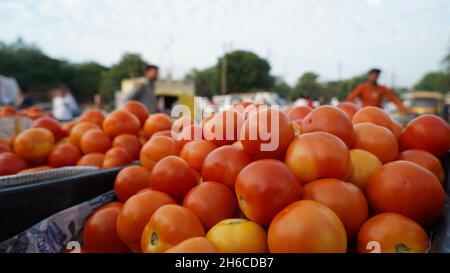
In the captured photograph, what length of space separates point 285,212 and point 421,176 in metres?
0.51

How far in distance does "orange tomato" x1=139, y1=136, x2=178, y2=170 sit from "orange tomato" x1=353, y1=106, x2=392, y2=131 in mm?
926

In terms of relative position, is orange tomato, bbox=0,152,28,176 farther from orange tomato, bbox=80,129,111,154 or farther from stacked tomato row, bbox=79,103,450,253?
stacked tomato row, bbox=79,103,450,253

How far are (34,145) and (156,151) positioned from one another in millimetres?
963

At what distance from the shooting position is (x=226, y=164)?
128 centimetres

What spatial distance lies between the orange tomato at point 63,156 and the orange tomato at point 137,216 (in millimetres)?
1054

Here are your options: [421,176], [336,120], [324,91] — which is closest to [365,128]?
[336,120]

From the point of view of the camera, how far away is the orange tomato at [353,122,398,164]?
1.39 m

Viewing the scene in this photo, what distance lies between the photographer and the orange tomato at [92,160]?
2.10 meters

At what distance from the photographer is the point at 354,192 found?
112cm

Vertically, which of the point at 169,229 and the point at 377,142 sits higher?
the point at 377,142

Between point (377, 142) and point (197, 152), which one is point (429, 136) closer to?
point (377, 142)

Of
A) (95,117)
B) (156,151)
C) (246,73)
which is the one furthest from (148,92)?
(246,73)

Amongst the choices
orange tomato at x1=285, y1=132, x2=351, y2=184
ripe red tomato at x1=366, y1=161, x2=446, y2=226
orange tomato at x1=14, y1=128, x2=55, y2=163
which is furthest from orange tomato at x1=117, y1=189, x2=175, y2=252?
orange tomato at x1=14, y1=128, x2=55, y2=163
